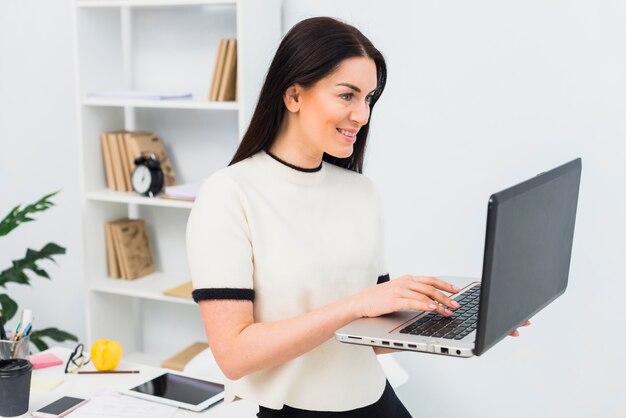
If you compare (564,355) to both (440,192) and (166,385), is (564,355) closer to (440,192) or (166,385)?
(440,192)

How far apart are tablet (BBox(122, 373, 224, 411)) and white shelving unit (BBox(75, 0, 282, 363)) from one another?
1.21m

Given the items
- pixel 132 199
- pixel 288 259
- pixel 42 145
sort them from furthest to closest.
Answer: pixel 42 145
pixel 132 199
pixel 288 259

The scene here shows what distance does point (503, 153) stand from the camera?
9.00ft

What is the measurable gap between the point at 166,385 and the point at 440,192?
138cm

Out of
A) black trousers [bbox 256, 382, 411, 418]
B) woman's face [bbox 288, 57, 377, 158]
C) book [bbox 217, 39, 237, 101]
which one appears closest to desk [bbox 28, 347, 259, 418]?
black trousers [bbox 256, 382, 411, 418]

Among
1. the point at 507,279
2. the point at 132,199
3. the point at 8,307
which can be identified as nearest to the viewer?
the point at 507,279

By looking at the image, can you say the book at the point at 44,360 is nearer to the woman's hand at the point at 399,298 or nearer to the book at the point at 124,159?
the woman's hand at the point at 399,298

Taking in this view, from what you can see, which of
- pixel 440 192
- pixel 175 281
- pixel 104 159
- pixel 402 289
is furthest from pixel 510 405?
pixel 104 159

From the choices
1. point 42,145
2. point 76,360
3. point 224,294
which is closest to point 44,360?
point 76,360

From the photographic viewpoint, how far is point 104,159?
130 inches

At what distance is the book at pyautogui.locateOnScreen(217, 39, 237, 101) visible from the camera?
291 centimetres

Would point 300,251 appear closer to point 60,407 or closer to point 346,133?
point 346,133

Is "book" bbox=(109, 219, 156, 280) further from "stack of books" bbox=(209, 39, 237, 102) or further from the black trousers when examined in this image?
the black trousers

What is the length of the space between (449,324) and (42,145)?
2.77 metres
